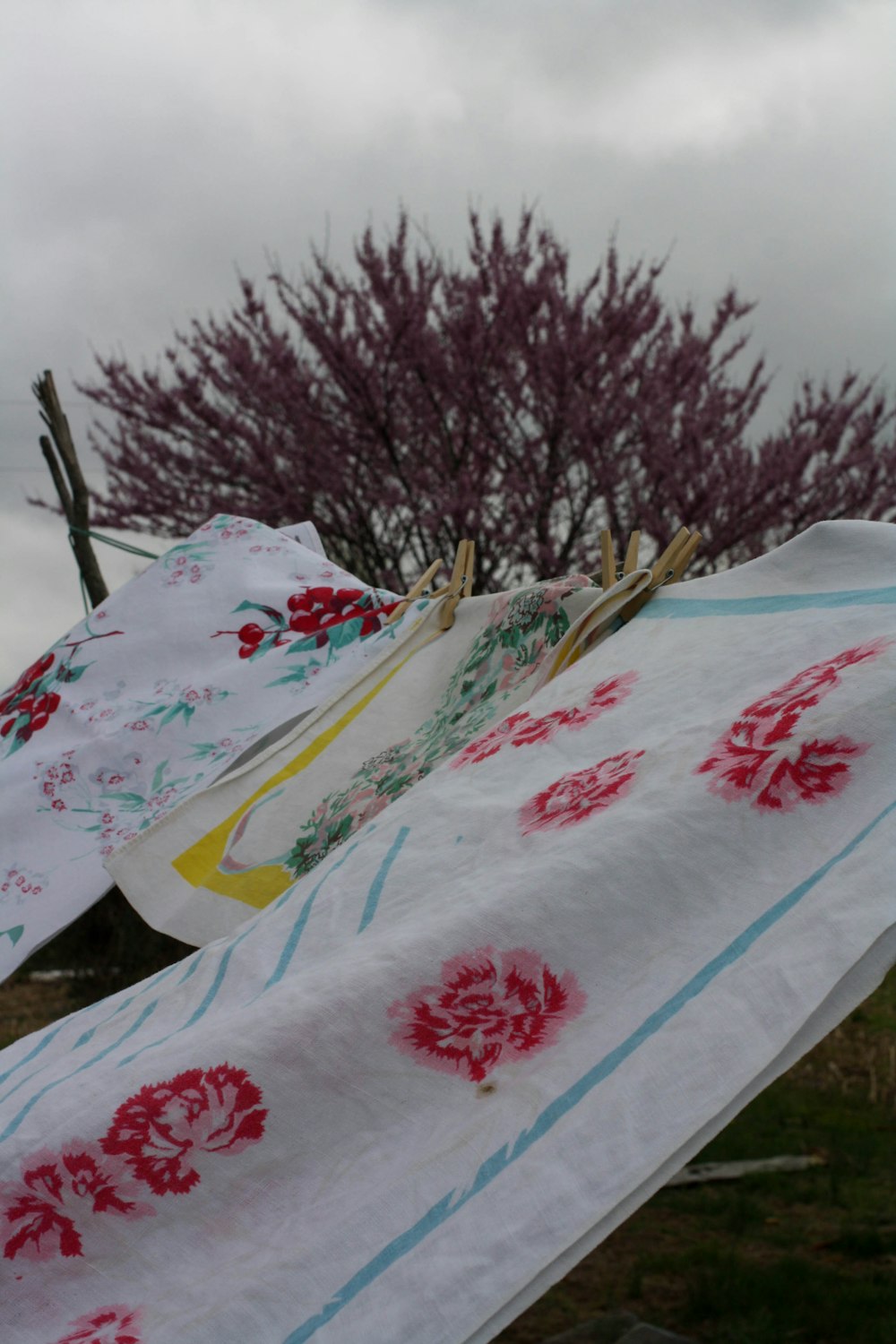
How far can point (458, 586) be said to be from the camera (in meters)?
1.32

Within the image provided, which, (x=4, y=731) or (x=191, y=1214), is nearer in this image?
(x=191, y=1214)

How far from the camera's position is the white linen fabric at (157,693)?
48.7 inches

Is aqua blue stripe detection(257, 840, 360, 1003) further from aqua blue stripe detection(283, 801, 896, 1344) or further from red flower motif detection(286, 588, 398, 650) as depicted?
red flower motif detection(286, 588, 398, 650)

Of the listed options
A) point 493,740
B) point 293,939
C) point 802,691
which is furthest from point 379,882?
point 802,691

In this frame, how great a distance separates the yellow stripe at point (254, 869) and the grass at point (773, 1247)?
1516 mm

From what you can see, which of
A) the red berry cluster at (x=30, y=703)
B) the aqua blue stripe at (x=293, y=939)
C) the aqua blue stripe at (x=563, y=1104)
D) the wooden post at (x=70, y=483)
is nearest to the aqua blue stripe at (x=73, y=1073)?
the aqua blue stripe at (x=293, y=939)

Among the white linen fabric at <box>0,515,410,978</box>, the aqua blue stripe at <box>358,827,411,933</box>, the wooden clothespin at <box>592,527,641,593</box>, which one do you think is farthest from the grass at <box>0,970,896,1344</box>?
the aqua blue stripe at <box>358,827,411,933</box>

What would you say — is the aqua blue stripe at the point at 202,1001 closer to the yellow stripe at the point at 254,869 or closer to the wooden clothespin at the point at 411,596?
the yellow stripe at the point at 254,869

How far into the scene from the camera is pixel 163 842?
1146 millimetres

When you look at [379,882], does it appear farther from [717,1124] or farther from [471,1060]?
[717,1124]

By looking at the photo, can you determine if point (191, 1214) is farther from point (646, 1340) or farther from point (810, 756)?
point (646, 1340)

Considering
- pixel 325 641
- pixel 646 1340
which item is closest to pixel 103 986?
pixel 646 1340

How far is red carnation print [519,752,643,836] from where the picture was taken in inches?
28.1

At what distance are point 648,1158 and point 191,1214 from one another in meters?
0.24
